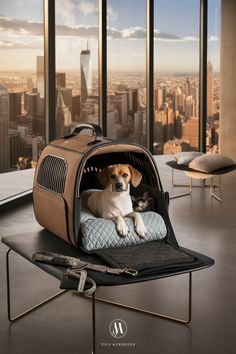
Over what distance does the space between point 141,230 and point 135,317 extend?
1.35 feet

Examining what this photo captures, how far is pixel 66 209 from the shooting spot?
298 cm

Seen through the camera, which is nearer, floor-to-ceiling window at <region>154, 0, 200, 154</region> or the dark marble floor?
the dark marble floor

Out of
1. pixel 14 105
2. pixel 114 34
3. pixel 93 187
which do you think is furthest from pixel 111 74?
pixel 93 187

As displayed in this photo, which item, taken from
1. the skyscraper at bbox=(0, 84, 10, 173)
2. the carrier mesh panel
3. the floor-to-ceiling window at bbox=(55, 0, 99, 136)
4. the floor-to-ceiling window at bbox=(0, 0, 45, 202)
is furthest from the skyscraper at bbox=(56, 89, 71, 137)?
the carrier mesh panel

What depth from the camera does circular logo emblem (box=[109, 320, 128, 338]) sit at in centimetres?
285

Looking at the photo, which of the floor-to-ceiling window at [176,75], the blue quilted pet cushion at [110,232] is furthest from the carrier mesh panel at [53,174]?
the floor-to-ceiling window at [176,75]

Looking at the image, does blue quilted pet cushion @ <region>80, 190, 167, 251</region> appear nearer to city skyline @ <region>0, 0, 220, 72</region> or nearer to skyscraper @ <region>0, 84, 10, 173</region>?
skyscraper @ <region>0, 84, 10, 173</region>

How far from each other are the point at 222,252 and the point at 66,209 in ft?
5.17

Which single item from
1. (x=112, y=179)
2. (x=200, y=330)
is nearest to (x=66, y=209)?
(x=112, y=179)

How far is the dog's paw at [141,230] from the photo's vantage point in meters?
3.00

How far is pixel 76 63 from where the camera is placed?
6691 millimetres

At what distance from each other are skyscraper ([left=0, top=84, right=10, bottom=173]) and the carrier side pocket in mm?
2432

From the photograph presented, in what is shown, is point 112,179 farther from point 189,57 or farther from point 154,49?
point 189,57

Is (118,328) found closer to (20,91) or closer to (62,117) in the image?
(20,91)
